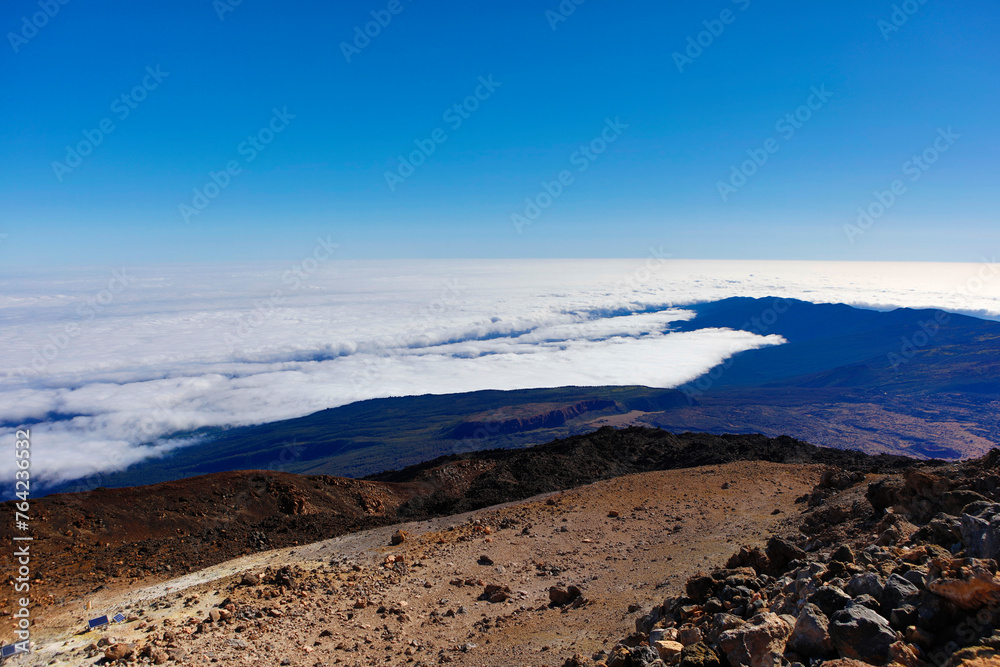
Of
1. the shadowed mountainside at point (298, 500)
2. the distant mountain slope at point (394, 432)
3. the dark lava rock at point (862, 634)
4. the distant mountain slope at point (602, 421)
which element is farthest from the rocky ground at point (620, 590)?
the distant mountain slope at point (602, 421)

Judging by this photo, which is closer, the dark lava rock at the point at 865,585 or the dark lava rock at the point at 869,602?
the dark lava rock at the point at 869,602

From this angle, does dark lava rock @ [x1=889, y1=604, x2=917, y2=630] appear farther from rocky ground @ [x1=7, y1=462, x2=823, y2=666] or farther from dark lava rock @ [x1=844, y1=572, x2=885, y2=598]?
rocky ground @ [x1=7, y1=462, x2=823, y2=666]

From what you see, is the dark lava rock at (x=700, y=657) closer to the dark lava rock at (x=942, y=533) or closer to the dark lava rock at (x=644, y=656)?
the dark lava rock at (x=644, y=656)

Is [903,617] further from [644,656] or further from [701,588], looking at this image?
[701,588]

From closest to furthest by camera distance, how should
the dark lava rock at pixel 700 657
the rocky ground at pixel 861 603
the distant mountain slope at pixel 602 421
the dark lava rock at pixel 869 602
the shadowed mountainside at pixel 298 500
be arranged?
1. the rocky ground at pixel 861 603
2. the dark lava rock at pixel 869 602
3. the dark lava rock at pixel 700 657
4. the shadowed mountainside at pixel 298 500
5. the distant mountain slope at pixel 602 421

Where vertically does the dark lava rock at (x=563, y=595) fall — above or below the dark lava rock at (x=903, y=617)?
below

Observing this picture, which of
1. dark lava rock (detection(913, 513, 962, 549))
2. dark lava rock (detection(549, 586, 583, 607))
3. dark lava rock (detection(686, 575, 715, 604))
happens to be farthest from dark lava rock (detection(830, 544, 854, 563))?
dark lava rock (detection(549, 586, 583, 607))

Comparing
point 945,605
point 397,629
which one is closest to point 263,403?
point 397,629

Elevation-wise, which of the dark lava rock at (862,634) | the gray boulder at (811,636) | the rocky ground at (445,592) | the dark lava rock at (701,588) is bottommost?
the rocky ground at (445,592)

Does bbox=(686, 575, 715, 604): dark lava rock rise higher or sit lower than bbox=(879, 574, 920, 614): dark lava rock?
lower

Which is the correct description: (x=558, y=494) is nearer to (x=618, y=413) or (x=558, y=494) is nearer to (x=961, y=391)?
(x=618, y=413)
